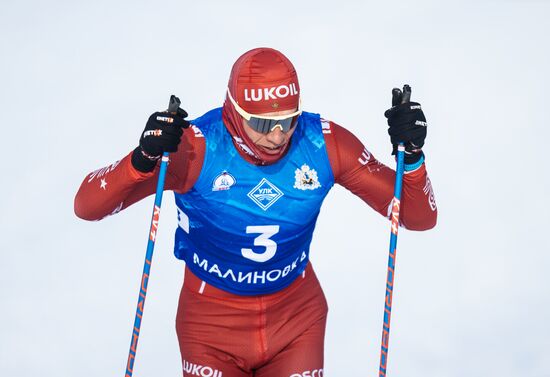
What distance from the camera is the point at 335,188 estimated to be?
9164mm

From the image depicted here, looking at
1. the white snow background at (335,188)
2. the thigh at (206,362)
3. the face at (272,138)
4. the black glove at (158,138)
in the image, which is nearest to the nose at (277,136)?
the face at (272,138)

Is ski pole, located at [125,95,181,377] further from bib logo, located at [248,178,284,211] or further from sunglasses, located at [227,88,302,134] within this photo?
bib logo, located at [248,178,284,211]

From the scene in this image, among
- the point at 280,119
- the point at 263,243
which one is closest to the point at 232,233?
the point at 263,243

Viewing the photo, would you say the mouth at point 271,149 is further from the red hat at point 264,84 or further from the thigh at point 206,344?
the thigh at point 206,344

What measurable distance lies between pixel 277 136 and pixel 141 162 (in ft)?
1.77

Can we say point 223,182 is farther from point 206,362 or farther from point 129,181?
point 206,362

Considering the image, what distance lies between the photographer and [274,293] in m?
6.03

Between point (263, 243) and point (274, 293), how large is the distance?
0.27 meters

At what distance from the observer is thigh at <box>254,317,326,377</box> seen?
5.89 metres

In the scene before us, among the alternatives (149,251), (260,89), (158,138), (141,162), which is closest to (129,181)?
(141,162)

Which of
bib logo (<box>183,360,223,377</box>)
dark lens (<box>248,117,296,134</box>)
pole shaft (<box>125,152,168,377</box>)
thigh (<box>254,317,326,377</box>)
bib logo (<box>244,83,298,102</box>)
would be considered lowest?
bib logo (<box>183,360,223,377</box>)

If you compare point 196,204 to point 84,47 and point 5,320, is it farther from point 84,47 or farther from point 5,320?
point 84,47

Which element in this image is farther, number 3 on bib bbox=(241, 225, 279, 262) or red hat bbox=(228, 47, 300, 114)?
number 3 on bib bbox=(241, 225, 279, 262)

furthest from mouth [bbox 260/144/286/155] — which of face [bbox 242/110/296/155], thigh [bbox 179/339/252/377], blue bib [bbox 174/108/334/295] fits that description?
thigh [bbox 179/339/252/377]
